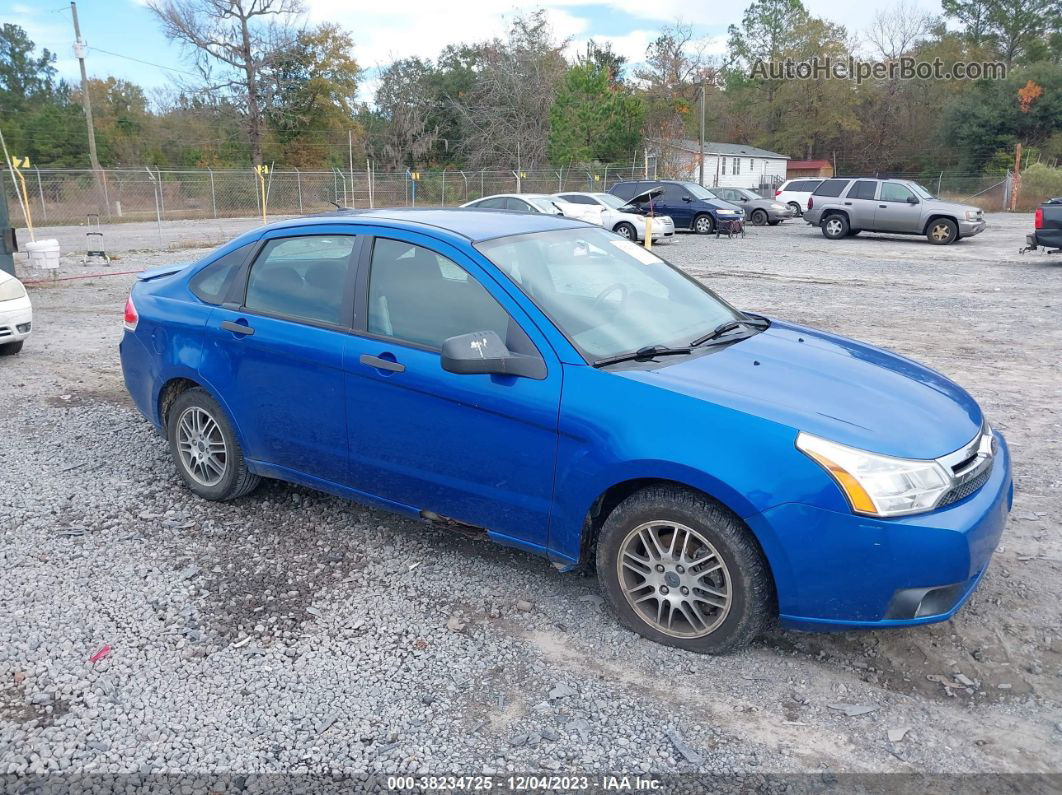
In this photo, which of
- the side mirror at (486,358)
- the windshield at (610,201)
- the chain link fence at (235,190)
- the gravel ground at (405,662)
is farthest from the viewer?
the chain link fence at (235,190)

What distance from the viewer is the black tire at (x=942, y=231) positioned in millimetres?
21672

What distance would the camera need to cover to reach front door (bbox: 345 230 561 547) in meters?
3.56

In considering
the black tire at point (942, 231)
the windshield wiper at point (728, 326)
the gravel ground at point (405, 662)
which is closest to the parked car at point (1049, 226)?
Answer: the black tire at point (942, 231)

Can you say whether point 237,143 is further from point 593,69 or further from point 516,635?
point 516,635

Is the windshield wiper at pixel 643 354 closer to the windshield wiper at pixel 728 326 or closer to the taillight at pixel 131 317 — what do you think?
the windshield wiper at pixel 728 326

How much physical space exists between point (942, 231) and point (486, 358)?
21724mm

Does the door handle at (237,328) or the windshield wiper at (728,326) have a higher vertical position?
the windshield wiper at (728,326)

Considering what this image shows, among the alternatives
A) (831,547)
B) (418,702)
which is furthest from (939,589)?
(418,702)

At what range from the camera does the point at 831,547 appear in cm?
300

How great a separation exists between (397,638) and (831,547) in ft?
5.85

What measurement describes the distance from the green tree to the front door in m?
47.4

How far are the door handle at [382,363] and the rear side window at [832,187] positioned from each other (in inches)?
884

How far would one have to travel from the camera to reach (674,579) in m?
3.36

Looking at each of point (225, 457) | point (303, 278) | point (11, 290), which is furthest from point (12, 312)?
point (303, 278)
